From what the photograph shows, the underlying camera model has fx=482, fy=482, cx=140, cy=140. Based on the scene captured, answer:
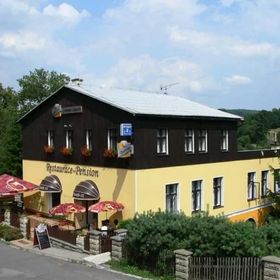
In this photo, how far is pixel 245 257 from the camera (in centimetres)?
1636

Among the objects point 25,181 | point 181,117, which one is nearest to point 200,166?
point 181,117

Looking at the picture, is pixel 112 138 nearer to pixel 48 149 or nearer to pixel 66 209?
pixel 66 209

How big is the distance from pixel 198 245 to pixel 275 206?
2054cm

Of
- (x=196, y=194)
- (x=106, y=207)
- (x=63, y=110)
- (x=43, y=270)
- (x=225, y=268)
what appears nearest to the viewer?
(x=225, y=268)

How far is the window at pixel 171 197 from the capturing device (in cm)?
2750

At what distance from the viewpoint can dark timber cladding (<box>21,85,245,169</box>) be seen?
85.1 feet

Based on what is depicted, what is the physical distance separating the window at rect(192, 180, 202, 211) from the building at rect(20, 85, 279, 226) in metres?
0.06

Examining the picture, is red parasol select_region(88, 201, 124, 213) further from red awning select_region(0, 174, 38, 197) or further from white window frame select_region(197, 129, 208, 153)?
red awning select_region(0, 174, 38, 197)

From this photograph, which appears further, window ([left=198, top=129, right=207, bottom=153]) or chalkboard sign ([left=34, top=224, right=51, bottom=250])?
window ([left=198, top=129, right=207, bottom=153])

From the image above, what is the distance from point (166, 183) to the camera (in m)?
27.2

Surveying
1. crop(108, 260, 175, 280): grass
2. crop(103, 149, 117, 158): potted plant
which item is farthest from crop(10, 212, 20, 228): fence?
crop(108, 260, 175, 280): grass

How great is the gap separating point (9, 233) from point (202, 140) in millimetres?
12817

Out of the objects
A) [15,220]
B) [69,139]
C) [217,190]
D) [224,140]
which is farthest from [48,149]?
[224,140]

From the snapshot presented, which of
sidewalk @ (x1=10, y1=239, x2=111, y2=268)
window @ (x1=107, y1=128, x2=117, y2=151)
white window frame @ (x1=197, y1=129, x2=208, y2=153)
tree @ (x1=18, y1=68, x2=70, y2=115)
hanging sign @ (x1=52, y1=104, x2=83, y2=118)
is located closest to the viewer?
sidewalk @ (x1=10, y1=239, x2=111, y2=268)
